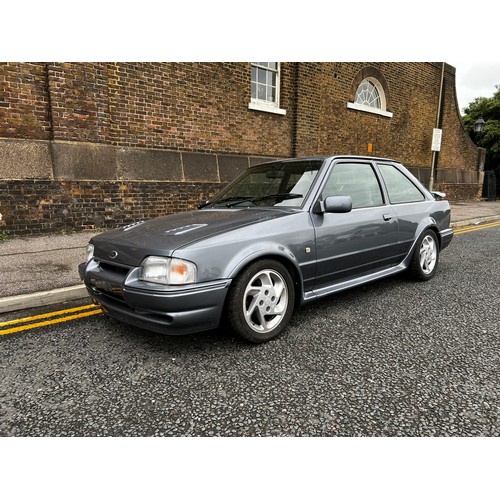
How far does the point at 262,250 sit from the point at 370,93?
40.7ft

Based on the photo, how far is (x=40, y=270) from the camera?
186 inches

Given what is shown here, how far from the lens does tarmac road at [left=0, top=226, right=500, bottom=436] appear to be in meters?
1.97

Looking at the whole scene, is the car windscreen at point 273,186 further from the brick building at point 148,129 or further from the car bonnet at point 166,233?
the brick building at point 148,129

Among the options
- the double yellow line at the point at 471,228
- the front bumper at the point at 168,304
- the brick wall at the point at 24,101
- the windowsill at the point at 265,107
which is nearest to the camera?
the front bumper at the point at 168,304

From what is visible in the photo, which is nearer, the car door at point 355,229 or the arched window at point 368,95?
the car door at point 355,229

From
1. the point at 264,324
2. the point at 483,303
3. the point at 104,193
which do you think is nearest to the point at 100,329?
the point at 264,324

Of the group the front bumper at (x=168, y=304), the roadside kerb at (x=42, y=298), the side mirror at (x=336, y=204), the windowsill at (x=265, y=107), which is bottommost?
the roadside kerb at (x=42, y=298)

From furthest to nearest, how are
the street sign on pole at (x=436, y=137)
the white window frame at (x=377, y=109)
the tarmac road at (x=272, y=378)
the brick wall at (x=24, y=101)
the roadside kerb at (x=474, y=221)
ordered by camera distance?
1. the street sign on pole at (x=436, y=137)
2. the white window frame at (x=377, y=109)
3. the roadside kerb at (x=474, y=221)
4. the brick wall at (x=24, y=101)
5. the tarmac road at (x=272, y=378)

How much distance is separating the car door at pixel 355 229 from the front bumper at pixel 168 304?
107cm

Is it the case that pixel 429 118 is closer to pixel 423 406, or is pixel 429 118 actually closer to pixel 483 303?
pixel 483 303

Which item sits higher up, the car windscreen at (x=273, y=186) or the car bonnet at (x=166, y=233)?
the car windscreen at (x=273, y=186)

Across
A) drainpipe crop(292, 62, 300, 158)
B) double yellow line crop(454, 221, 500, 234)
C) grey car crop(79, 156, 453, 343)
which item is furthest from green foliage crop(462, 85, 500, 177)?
grey car crop(79, 156, 453, 343)

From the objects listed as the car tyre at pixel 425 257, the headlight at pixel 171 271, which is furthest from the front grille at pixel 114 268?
the car tyre at pixel 425 257

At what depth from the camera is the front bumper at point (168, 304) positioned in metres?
2.50
